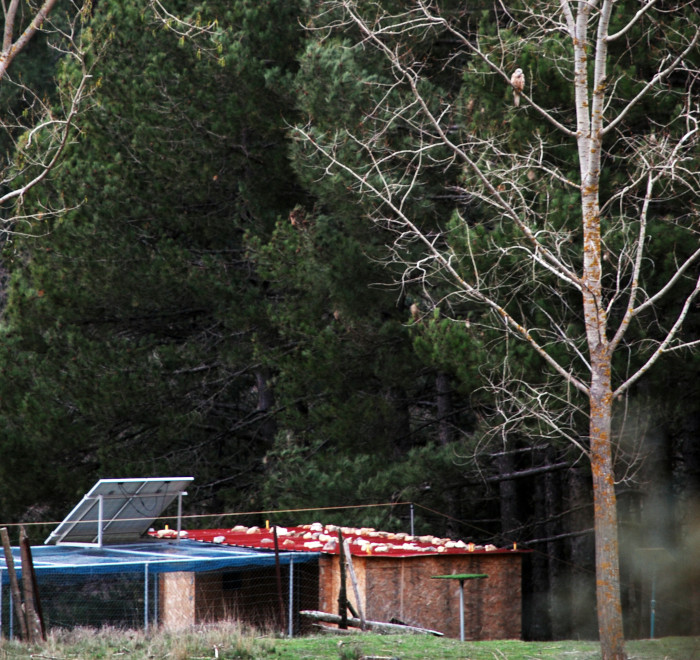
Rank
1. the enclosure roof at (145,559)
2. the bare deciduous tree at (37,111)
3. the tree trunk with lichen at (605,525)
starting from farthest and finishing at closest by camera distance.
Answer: the enclosure roof at (145,559) → the bare deciduous tree at (37,111) → the tree trunk with lichen at (605,525)

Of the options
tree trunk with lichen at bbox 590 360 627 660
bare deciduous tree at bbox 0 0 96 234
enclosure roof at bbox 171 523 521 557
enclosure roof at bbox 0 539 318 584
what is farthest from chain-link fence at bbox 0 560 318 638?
bare deciduous tree at bbox 0 0 96 234

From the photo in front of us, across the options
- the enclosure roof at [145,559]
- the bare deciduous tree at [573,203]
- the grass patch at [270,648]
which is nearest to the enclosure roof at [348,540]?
the enclosure roof at [145,559]

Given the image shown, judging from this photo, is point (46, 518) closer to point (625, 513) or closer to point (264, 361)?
point (264, 361)

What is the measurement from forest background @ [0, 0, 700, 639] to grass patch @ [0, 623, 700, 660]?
5358 millimetres

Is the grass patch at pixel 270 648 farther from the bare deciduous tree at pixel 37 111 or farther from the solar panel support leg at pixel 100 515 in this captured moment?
the bare deciduous tree at pixel 37 111

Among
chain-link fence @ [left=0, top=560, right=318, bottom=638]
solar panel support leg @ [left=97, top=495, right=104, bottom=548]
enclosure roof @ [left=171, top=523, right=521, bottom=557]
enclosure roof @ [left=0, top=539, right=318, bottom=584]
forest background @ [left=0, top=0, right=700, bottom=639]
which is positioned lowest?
chain-link fence @ [left=0, top=560, right=318, bottom=638]

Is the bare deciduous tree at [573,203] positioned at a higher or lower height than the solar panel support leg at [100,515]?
higher

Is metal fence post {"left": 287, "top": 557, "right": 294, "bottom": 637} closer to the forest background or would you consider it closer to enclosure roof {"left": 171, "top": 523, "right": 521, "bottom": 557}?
enclosure roof {"left": 171, "top": 523, "right": 521, "bottom": 557}


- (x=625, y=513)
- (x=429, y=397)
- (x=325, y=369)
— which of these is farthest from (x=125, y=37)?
(x=625, y=513)

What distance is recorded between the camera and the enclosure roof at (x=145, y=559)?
42.6 feet

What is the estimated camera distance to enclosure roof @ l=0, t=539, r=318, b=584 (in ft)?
42.6

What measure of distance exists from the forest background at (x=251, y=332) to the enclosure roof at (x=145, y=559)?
269 centimetres

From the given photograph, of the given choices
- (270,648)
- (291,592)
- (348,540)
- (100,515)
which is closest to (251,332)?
(100,515)

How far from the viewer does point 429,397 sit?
19406 millimetres
